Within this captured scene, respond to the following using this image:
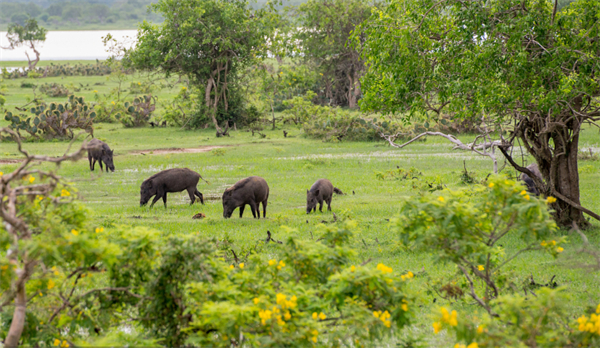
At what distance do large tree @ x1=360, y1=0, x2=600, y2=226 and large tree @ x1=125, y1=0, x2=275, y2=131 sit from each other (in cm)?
1917

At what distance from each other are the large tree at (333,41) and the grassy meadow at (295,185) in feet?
45.0

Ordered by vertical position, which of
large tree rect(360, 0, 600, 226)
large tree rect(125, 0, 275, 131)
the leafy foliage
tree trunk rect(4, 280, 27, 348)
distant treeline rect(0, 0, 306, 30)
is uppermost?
distant treeline rect(0, 0, 306, 30)

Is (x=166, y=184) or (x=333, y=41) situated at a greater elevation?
(x=333, y=41)

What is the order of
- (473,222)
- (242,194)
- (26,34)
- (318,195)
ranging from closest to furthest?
(473,222) → (242,194) → (318,195) → (26,34)

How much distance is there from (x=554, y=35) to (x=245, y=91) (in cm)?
2737

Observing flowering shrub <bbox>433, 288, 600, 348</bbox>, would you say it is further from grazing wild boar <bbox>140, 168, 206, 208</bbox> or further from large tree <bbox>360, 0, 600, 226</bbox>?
grazing wild boar <bbox>140, 168, 206, 208</bbox>

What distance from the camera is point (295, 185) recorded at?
17.4 meters

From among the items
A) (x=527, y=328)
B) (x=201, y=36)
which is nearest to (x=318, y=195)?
(x=527, y=328)

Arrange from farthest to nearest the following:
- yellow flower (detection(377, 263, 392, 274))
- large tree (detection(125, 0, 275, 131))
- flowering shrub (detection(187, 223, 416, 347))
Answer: large tree (detection(125, 0, 275, 131)) → yellow flower (detection(377, 263, 392, 274)) → flowering shrub (detection(187, 223, 416, 347))

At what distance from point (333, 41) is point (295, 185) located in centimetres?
2809

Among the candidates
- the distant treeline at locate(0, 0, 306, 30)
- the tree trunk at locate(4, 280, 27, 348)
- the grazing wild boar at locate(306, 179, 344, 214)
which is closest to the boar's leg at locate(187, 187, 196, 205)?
the grazing wild boar at locate(306, 179, 344, 214)

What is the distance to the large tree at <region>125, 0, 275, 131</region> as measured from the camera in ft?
97.6

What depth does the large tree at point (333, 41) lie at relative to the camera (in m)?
42.9

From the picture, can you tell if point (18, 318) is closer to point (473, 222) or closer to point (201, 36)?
point (473, 222)
